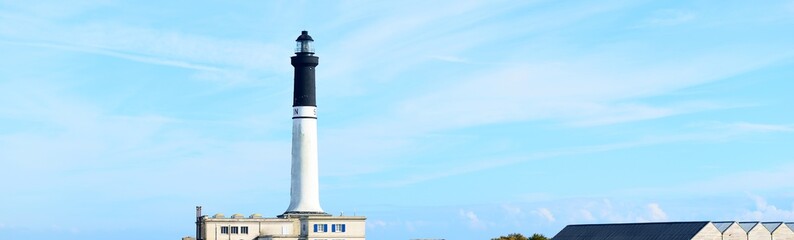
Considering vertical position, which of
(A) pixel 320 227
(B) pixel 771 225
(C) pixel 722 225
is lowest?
(A) pixel 320 227

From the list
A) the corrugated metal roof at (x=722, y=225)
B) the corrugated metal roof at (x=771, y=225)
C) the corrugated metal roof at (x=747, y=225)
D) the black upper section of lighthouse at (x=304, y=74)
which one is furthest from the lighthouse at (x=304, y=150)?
the corrugated metal roof at (x=771, y=225)

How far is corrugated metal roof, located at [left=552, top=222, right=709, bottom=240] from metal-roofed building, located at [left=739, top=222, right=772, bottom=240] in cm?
696

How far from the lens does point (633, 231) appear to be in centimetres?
14525

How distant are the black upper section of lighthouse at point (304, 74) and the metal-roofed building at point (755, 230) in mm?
53585

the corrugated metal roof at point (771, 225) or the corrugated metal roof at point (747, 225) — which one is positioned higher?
the corrugated metal roof at point (771, 225)

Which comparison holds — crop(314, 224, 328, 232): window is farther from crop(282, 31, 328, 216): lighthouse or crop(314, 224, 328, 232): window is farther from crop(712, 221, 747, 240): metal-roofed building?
crop(712, 221, 747, 240): metal-roofed building

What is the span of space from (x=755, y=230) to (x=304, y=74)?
56.9m

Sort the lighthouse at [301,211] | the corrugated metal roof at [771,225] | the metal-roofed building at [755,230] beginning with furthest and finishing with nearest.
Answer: the corrugated metal roof at [771,225], the metal-roofed building at [755,230], the lighthouse at [301,211]

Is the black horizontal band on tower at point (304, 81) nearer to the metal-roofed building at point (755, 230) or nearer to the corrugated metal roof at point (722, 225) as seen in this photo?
the corrugated metal roof at point (722, 225)

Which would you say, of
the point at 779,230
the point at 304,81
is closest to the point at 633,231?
the point at 779,230

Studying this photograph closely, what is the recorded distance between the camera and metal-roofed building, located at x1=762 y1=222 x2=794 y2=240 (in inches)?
5573

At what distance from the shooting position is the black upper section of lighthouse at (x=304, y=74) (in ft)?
414

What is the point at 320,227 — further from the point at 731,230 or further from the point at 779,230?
the point at 779,230

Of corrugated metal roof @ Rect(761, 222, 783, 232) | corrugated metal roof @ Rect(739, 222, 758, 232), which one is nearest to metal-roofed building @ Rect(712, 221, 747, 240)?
corrugated metal roof @ Rect(739, 222, 758, 232)
